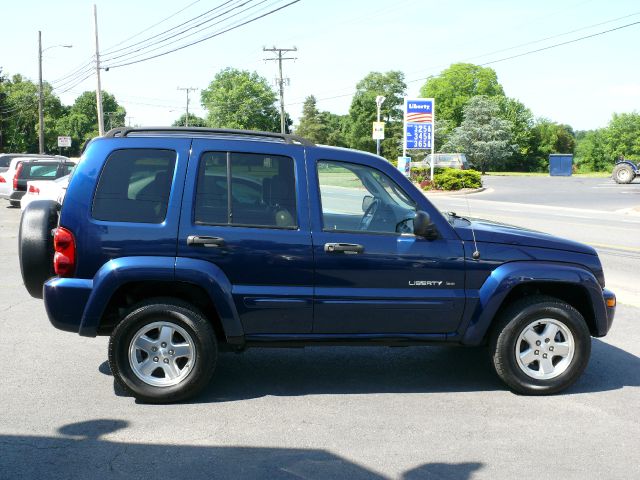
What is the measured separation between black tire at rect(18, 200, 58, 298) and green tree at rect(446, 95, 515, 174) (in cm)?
7568

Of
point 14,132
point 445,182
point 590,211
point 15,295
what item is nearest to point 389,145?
point 14,132

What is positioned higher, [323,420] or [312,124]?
[312,124]

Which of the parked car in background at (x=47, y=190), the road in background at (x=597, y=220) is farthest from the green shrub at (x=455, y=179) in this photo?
the parked car in background at (x=47, y=190)

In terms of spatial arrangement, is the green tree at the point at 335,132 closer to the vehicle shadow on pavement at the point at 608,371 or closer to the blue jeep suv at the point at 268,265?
the vehicle shadow on pavement at the point at 608,371

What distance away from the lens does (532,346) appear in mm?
5203

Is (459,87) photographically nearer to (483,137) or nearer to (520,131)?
(520,131)

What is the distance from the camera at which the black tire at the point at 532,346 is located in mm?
5133

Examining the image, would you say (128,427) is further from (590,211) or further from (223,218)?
(590,211)

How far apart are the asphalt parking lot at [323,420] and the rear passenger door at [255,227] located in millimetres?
692

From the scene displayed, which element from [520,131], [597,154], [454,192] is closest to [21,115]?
[520,131]

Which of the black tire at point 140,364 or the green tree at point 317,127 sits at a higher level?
the green tree at point 317,127

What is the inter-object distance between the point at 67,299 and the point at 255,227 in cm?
138

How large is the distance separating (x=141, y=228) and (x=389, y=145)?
349 ft

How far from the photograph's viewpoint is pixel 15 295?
348 inches
